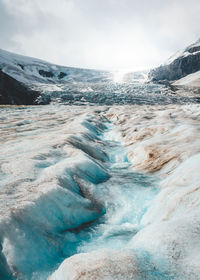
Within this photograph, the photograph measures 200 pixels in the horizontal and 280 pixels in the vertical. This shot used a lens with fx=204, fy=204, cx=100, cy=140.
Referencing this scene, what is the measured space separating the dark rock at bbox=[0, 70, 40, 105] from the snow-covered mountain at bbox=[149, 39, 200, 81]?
2538 inches

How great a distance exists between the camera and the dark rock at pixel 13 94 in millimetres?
30797

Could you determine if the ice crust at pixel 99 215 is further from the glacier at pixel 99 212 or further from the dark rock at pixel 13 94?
the dark rock at pixel 13 94

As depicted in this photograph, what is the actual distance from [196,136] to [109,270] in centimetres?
589

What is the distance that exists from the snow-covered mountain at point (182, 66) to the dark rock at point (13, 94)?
64.5 metres

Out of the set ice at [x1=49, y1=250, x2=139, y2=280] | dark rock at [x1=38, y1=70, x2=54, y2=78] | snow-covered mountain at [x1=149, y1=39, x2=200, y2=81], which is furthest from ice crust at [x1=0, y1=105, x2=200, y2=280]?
dark rock at [x1=38, y1=70, x2=54, y2=78]

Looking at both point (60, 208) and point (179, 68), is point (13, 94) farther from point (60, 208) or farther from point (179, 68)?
point (179, 68)

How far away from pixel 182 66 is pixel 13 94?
266ft

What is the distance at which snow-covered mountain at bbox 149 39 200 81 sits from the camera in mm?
87812

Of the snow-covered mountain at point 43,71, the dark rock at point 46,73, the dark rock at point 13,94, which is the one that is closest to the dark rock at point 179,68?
the snow-covered mountain at point 43,71

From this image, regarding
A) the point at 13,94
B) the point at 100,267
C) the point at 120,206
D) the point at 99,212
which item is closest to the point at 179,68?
the point at 13,94

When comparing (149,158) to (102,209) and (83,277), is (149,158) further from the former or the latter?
(83,277)

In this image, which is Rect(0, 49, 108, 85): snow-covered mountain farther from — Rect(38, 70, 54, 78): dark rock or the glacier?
the glacier

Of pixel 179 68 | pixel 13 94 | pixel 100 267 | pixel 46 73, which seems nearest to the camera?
pixel 100 267

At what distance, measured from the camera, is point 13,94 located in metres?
32.5
